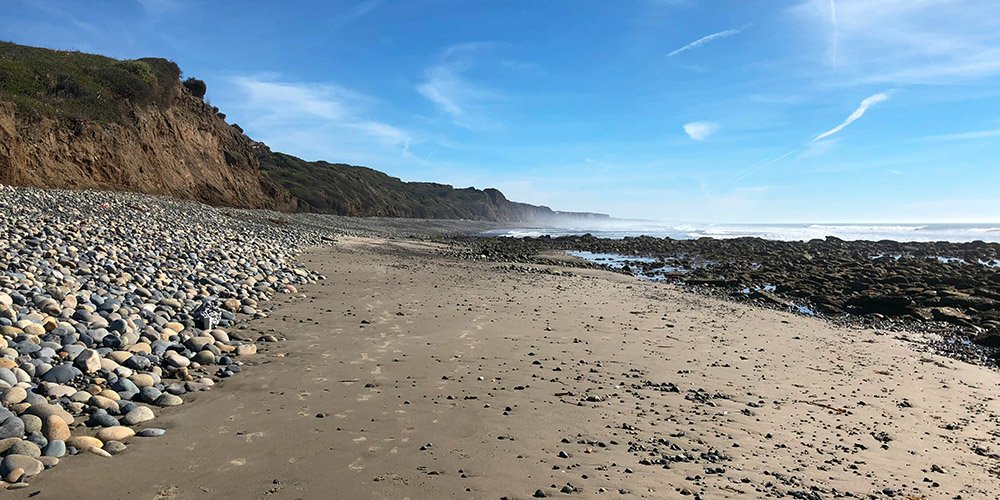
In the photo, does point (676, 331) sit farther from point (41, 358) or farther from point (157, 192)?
point (157, 192)

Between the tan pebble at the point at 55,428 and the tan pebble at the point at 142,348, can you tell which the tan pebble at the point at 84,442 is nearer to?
the tan pebble at the point at 55,428

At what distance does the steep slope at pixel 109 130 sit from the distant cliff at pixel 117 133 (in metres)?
0.06

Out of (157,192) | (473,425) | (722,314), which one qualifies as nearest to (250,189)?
(157,192)

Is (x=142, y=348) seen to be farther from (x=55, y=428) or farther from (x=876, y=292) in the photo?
(x=876, y=292)

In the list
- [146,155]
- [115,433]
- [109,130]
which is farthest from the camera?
[146,155]

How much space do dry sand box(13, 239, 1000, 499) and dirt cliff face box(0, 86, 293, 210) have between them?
70.9ft

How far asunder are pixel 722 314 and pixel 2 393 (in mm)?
10866

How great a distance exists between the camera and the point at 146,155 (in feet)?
102

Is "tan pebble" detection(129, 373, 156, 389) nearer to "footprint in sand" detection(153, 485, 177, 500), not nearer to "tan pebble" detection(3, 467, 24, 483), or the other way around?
"tan pebble" detection(3, 467, 24, 483)

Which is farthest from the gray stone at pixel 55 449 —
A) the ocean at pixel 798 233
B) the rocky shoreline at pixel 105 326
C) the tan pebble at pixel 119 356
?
the ocean at pixel 798 233

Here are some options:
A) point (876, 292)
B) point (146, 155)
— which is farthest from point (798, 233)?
point (146, 155)

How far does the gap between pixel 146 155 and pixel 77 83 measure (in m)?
4.67

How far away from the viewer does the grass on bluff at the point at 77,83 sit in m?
25.5

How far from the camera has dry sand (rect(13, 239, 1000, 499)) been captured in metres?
3.47
